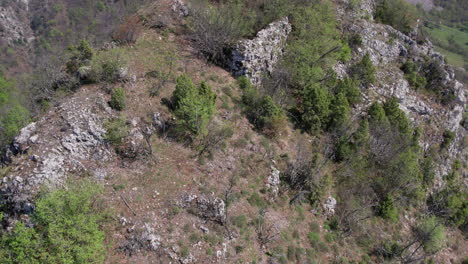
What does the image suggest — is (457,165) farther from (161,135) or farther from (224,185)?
(161,135)

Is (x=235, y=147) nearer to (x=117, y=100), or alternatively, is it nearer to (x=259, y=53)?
(x=117, y=100)

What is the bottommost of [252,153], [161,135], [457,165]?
[457,165]

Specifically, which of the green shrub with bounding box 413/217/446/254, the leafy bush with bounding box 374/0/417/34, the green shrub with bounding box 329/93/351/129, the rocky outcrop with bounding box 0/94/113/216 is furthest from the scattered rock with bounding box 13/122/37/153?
the leafy bush with bounding box 374/0/417/34

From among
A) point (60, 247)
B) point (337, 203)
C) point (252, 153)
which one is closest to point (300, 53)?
point (252, 153)

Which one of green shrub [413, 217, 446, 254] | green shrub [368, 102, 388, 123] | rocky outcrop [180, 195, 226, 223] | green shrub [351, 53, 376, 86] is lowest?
green shrub [413, 217, 446, 254]

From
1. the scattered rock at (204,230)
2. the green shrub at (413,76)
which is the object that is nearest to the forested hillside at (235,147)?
the scattered rock at (204,230)

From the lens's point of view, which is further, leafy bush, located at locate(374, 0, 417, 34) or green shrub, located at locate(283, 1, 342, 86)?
leafy bush, located at locate(374, 0, 417, 34)

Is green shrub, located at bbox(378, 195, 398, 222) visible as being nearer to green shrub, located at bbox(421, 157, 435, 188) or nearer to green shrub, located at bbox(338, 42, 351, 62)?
green shrub, located at bbox(421, 157, 435, 188)
